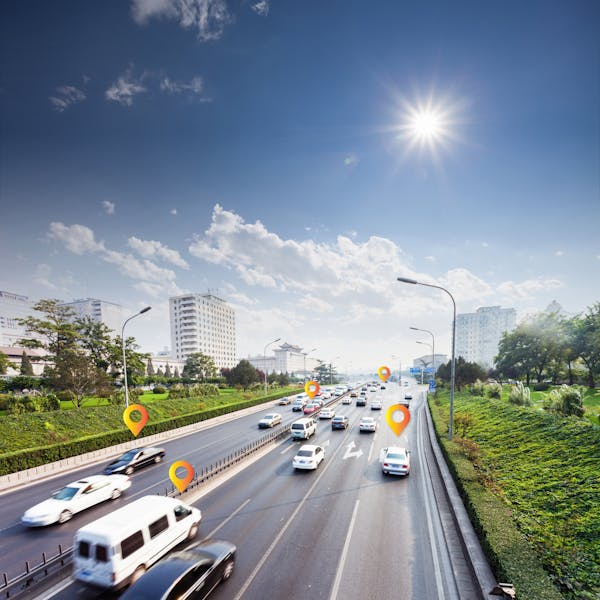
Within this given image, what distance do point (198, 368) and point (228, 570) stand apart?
75.5 metres

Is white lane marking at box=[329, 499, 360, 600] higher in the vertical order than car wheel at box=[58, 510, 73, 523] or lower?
higher

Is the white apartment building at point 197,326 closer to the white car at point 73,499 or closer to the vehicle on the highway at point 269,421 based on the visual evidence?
the vehicle on the highway at point 269,421

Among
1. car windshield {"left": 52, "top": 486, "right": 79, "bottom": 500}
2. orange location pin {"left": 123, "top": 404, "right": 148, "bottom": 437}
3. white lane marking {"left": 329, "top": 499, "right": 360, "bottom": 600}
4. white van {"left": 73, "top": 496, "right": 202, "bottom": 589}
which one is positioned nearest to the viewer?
white van {"left": 73, "top": 496, "right": 202, "bottom": 589}

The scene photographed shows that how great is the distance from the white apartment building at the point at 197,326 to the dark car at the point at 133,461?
117 meters

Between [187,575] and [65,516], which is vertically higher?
[187,575]

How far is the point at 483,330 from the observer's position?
610 ft

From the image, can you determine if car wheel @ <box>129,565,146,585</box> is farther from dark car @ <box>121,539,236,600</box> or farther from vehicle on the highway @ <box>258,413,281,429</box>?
vehicle on the highway @ <box>258,413,281,429</box>

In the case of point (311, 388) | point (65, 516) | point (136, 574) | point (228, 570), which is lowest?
point (311, 388)

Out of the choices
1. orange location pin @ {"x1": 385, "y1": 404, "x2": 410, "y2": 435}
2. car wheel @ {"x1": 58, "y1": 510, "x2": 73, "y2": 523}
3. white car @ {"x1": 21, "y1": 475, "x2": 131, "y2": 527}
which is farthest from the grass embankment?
car wheel @ {"x1": 58, "y1": 510, "x2": 73, "y2": 523}

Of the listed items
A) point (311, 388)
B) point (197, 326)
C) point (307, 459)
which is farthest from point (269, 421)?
point (197, 326)

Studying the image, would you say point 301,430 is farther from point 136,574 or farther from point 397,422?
point 136,574

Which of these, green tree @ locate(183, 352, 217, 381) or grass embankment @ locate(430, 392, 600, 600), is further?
green tree @ locate(183, 352, 217, 381)

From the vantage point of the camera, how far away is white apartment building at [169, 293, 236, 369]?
13475 cm

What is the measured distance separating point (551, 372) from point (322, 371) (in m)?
71.9
